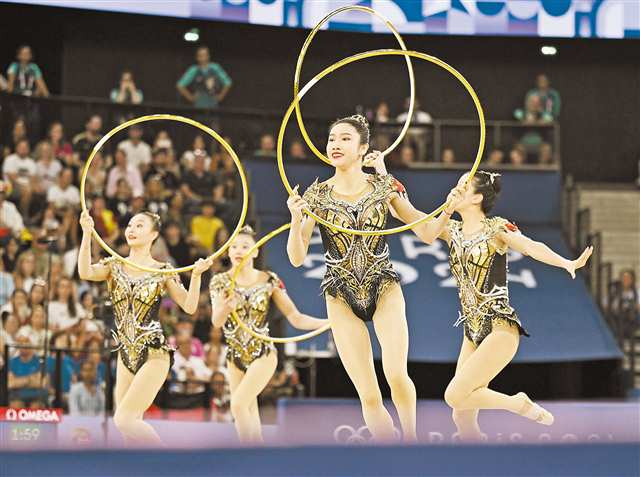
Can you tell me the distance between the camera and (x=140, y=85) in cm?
1894

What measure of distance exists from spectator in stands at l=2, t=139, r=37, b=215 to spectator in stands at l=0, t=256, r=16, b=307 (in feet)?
3.83

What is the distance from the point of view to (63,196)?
14.5m

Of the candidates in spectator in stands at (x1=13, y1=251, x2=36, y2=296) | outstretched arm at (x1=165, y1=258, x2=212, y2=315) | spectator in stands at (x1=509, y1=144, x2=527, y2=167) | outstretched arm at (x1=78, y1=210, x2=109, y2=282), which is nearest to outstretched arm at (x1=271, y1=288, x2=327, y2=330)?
outstretched arm at (x1=165, y1=258, x2=212, y2=315)

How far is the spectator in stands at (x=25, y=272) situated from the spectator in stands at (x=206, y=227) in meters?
1.99

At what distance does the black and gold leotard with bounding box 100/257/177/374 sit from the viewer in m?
8.69

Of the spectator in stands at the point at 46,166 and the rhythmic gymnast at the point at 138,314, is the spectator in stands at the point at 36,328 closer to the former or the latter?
the spectator in stands at the point at 46,166

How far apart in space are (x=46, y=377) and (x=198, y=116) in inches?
188

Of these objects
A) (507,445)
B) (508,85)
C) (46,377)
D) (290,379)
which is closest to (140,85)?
(508,85)

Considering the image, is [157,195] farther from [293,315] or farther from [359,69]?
[359,69]

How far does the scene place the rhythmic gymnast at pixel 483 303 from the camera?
25.8 feet

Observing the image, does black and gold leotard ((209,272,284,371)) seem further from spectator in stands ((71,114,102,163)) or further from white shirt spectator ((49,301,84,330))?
spectator in stands ((71,114,102,163))

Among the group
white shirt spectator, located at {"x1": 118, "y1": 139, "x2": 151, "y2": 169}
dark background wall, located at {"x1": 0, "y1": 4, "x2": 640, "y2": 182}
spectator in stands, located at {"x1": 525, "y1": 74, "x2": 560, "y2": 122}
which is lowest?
white shirt spectator, located at {"x1": 118, "y1": 139, "x2": 151, "y2": 169}

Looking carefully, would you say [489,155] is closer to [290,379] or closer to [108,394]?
[290,379]

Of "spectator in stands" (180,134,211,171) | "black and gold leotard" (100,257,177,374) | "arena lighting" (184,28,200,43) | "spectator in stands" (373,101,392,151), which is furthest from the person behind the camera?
"arena lighting" (184,28,200,43)
